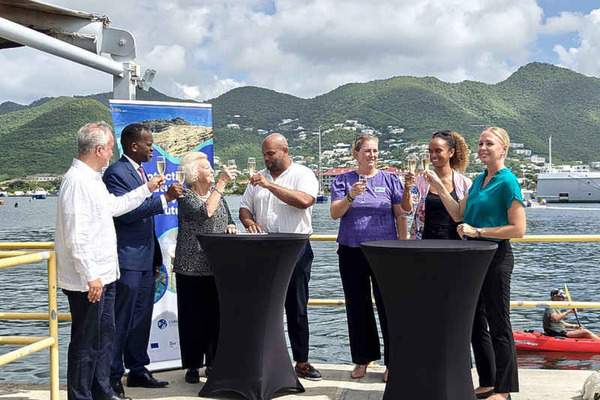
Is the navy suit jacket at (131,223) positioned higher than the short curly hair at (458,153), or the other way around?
the short curly hair at (458,153)

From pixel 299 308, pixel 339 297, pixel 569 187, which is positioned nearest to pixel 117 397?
pixel 299 308

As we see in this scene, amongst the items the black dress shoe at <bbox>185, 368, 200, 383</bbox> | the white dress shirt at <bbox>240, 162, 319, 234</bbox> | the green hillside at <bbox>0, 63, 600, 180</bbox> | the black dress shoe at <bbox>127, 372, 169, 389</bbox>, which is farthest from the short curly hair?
the green hillside at <bbox>0, 63, 600, 180</bbox>

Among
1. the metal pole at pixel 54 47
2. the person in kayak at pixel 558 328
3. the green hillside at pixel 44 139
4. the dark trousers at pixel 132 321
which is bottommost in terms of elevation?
the person in kayak at pixel 558 328

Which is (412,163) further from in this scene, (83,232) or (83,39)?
(83,39)

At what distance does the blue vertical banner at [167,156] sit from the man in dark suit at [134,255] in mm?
492

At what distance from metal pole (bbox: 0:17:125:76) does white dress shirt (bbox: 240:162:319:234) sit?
4.52 feet

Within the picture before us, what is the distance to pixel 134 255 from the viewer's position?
12.7ft

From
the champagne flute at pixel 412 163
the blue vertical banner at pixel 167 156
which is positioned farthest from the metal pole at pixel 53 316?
the champagne flute at pixel 412 163

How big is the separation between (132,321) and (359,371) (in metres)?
1.52

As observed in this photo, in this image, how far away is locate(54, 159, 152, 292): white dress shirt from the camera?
10.5 ft

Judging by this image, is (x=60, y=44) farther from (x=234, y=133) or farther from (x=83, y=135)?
(x=234, y=133)

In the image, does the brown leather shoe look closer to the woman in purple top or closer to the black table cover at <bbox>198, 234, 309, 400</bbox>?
the woman in purple top

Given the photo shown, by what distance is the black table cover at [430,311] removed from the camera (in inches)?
113

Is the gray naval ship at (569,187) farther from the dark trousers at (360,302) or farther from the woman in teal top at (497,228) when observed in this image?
the woman in teal top at (497,228)
